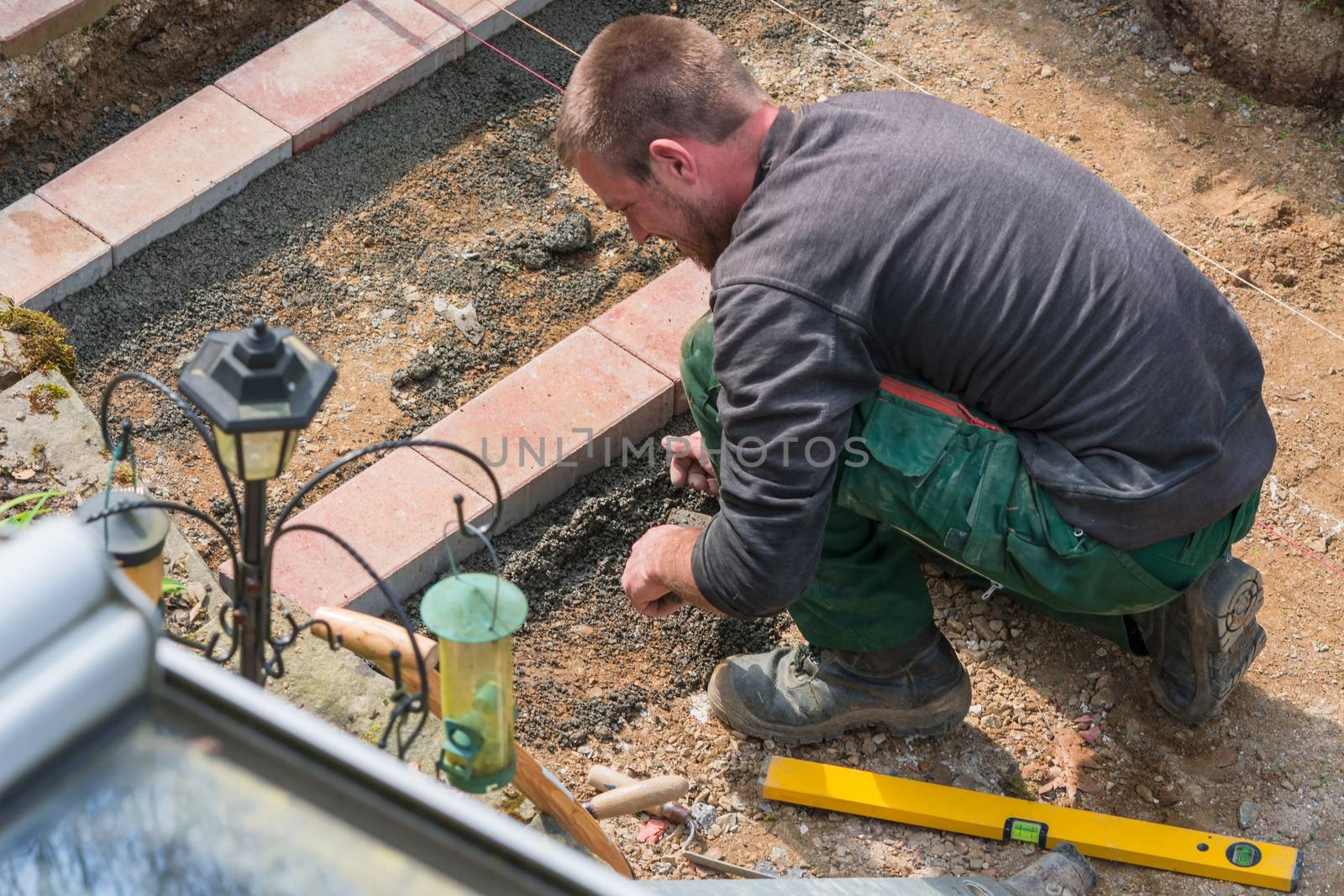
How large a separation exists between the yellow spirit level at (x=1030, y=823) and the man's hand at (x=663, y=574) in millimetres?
487

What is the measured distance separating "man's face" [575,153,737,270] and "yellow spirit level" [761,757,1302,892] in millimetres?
1261

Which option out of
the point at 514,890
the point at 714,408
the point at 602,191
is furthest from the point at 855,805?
the point at 514,890

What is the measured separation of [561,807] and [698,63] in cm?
154

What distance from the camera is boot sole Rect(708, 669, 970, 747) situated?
129 inches

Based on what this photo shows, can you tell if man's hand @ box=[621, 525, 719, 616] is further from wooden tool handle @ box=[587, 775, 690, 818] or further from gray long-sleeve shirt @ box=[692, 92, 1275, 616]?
wooden tool handle @ box=[587, 775, 690, 818]

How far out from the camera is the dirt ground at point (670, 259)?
130 inches

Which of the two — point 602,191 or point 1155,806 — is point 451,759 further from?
point 1155,806

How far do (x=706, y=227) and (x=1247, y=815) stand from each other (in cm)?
192

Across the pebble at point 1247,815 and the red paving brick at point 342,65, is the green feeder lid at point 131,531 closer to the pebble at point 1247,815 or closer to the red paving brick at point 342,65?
the pebble at point 1247,815

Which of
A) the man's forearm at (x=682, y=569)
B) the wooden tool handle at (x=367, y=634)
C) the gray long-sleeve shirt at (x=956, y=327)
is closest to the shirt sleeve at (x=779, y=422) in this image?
the gray long-sleeve shirt at (x=956, y=327)

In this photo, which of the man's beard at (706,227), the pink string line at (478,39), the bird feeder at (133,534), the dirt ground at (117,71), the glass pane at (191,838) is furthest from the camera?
the pink string line at (478,39)

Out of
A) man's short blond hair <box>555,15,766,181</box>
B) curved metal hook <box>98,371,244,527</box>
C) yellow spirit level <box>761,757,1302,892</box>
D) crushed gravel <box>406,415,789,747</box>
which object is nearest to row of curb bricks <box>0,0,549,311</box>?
crushed gravel <box>406,415,789,747</box>

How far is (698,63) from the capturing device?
2.80 m

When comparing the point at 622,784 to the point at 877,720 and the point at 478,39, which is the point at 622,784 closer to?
the point at 877,720
